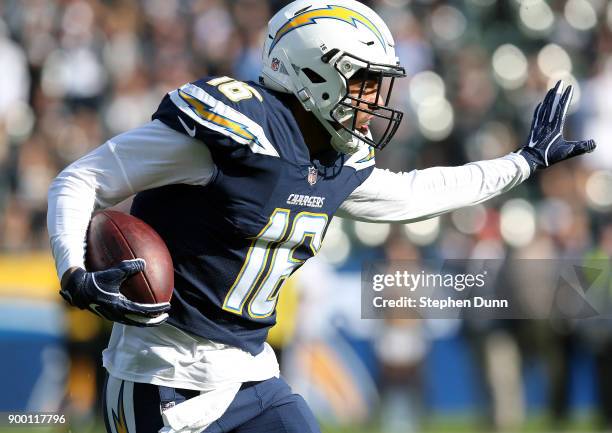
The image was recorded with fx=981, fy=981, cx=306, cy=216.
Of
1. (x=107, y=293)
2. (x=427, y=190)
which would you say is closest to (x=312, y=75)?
(x=427, y=190)

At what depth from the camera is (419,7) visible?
Answer: 703 cm

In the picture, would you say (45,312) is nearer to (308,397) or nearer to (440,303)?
(308,397)

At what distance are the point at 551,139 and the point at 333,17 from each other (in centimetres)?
91

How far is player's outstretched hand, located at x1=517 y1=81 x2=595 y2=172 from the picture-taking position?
309 cm

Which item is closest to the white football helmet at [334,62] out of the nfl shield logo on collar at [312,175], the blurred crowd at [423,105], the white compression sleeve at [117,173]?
the nfl shield logo on collar at [312,175]

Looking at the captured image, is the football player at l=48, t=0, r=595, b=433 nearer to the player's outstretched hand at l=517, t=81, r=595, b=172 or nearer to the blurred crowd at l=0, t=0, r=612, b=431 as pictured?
the player's outstretched hand at l=517, t=81, r=595, b=172

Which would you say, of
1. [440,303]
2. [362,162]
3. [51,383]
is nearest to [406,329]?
[440,303]

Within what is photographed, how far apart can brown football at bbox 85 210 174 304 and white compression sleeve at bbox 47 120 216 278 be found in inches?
1.7

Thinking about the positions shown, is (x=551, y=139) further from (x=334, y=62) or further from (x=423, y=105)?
(x=423, y=105)

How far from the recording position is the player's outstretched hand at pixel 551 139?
309cm

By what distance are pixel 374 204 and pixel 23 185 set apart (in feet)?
13.1

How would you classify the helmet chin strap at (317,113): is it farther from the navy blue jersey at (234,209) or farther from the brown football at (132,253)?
the brown football at (132,253)

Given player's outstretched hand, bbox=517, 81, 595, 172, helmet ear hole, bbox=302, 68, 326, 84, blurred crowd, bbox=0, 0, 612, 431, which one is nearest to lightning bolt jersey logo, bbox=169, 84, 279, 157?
helmet ear hole, bbox=302, 68, 326, 84

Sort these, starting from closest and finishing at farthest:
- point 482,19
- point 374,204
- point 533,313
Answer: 1. point 374,204
2. point 533,313
3. point 482,19
